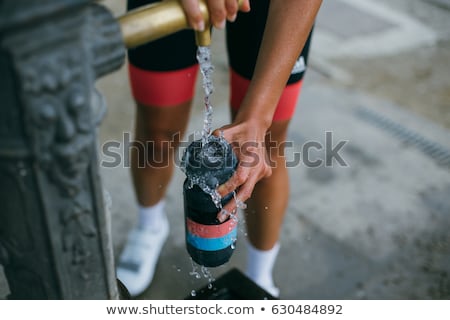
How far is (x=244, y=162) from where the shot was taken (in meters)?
1.15

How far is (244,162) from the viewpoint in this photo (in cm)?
115

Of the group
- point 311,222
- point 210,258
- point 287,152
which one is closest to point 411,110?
point 287,152

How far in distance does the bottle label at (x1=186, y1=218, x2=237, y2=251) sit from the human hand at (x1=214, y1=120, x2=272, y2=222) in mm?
32

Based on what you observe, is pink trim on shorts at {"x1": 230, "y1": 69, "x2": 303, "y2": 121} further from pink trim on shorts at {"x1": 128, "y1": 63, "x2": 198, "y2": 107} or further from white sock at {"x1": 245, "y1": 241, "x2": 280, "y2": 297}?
white sock at {"x1": 245, "y1": 241, "x2": 280, "y2": 297}

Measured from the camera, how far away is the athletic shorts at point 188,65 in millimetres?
1507

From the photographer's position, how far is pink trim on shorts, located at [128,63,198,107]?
1658 mm

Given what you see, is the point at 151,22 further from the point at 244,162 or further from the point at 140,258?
the point at 140,258

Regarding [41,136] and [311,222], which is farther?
[311,222]

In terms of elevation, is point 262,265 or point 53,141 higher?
point 53,141

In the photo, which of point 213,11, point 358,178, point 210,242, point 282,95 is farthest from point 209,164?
point 358,178

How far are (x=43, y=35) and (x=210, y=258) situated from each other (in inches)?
26.3

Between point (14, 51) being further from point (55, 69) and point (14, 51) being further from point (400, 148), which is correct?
point (400, 148)

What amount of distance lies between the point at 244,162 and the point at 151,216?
92 centimetres

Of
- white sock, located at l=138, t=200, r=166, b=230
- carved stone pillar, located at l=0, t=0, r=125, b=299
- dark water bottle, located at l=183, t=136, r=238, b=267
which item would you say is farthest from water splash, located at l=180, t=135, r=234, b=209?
white sock, located at l=138, t=200, r=166, b=230
